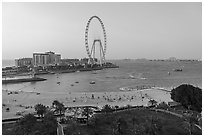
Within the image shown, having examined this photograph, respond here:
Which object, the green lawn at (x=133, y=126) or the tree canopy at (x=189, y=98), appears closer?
the green lawn at (x=133, y=126)

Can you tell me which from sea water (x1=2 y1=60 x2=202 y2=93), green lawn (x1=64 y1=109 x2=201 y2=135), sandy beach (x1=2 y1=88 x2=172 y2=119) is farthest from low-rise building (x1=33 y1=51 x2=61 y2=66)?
green lawn (x1=64 y1=109 x2=201 y2=135)

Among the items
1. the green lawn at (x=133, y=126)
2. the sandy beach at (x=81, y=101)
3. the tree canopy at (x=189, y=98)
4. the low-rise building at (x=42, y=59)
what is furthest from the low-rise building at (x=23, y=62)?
the green lawn at (x=133, y=126)

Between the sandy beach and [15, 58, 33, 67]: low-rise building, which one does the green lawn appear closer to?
the sandy beach

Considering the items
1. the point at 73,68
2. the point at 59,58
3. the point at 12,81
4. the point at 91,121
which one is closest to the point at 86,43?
the point at 73,68

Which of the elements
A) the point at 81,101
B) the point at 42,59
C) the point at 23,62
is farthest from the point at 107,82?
the point at 23,62

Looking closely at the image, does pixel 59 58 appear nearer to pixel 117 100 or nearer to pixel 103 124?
pixel 117 100

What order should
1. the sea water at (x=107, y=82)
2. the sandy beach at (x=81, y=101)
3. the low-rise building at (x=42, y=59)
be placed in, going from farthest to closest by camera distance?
the low-rise building at (x=42, y=59), the sea water at (x=107, y=82), the sandy beach at (x=81, y=101)

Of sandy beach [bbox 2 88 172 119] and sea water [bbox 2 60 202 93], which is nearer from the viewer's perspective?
sandy beach [bbox 2 88 172 119]

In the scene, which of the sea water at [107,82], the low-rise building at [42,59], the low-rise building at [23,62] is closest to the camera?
the sea water at [107,82]

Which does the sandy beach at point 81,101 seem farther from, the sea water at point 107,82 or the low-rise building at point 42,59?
the low-rise building at point 42,59

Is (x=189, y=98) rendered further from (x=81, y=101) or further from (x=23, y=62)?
(x=23, y=62)

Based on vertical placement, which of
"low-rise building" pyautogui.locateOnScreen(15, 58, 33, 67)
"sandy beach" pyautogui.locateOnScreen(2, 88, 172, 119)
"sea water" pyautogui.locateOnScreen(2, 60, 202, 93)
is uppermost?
"low-rise building" pyautogui.locateOnScreen(15, 58, 33, 67)
